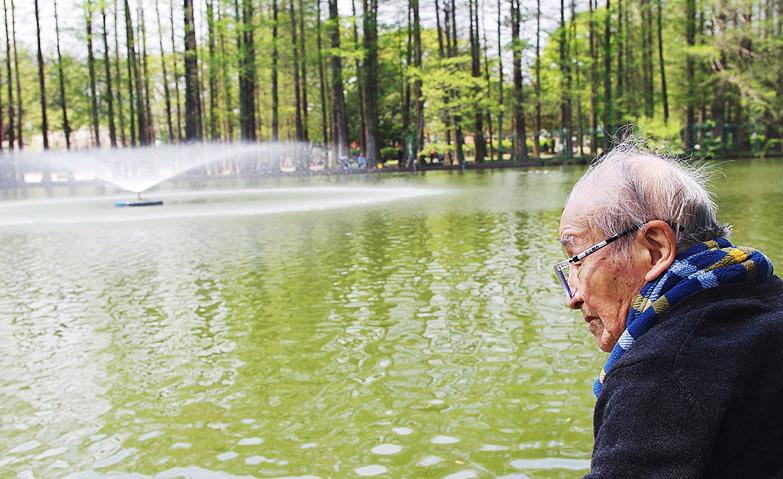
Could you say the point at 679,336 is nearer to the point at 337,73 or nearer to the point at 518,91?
the point at 337,73

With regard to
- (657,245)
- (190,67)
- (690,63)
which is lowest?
(657,245)

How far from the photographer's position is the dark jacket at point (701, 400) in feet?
4.72

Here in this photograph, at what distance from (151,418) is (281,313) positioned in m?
2.80

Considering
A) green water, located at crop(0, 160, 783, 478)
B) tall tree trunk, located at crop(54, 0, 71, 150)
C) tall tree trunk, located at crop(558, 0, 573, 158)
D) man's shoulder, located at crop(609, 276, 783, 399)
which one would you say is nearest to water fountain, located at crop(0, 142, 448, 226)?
tall tree trunk, located at crop(54, 0, 71, 150)

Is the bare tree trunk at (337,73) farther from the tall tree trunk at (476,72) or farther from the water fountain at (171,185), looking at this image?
the tall tree trunk at (476,72)

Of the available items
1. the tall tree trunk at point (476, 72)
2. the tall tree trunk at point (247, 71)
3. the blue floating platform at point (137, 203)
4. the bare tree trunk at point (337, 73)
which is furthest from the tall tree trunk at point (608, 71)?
the blue floating platform at point (137, 203)

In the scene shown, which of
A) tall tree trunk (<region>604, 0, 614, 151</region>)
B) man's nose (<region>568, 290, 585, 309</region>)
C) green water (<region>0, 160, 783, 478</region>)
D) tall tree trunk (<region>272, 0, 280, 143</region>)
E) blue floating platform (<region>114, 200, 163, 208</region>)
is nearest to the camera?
man's nose (<region>568, 290, 585, 309</region>)

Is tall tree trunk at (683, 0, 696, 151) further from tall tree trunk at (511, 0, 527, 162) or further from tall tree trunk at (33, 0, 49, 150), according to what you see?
tall tree trunk at (33, 0, 49, 150)

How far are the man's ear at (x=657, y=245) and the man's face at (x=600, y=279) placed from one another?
5 centimetres

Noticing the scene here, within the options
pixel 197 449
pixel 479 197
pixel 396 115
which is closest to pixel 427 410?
pixel 197 449

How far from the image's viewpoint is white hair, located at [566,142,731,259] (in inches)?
65.2

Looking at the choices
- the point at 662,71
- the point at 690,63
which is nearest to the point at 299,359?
the point at 662,71

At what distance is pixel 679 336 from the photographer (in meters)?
1.49

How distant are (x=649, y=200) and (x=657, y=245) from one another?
0.10m
